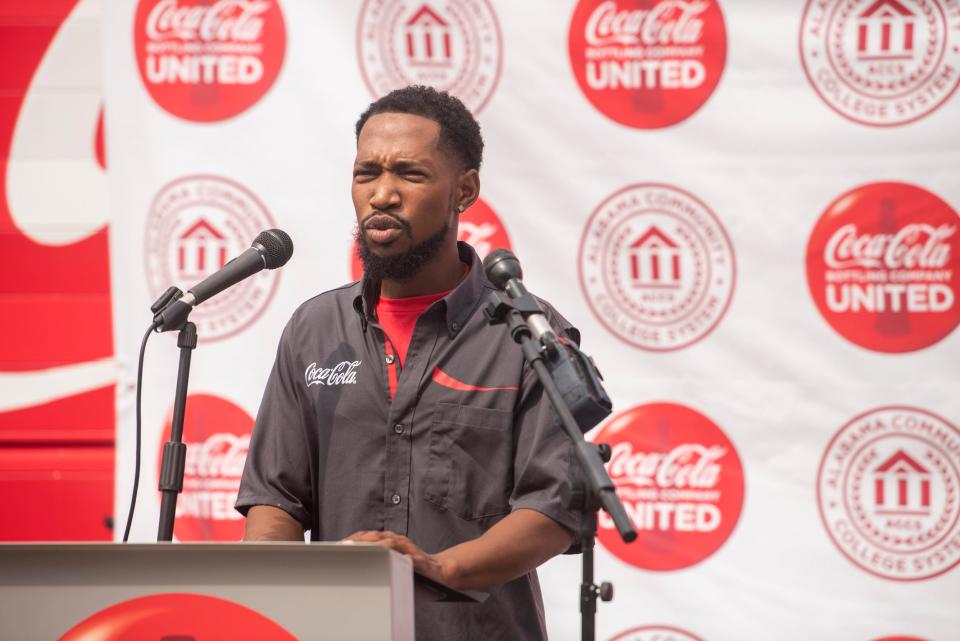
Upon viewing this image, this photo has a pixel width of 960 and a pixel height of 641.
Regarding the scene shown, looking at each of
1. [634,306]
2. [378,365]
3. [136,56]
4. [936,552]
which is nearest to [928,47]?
[634,306]

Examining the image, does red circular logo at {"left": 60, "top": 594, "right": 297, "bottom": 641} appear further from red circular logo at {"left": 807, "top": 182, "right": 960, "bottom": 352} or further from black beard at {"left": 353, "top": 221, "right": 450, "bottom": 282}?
red circular logo at {"left": 807, "top": 182, "right": 960, "bottom": 352}

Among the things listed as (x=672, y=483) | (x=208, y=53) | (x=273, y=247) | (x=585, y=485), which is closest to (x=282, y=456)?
(x=273, y=247)

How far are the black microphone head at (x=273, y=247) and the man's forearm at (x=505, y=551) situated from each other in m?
0.65

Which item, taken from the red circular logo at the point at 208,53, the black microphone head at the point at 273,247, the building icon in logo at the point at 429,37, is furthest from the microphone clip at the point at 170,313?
the building icon in logo at the point at 429,37

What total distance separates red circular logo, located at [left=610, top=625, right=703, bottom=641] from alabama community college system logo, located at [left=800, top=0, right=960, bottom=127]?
1579 mm

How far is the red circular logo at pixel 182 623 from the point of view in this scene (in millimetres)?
1428

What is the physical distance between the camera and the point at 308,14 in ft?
10.8

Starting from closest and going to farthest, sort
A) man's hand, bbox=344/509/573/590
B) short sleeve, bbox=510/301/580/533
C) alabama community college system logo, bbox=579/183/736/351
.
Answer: man's hand, bbox=344/509/573/590 < short sleeve, bbox=510/301/580/533 < alabama community college system logo, bbox=579/183/736/351

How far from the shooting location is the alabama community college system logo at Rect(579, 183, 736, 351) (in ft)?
10.5

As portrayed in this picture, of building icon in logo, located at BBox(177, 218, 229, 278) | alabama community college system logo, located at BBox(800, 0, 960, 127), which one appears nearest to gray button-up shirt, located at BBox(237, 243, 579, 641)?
building icon in logo, located at BBox(177, 218, 229, 278)

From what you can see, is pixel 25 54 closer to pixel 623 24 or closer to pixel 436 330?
pixel 623 24

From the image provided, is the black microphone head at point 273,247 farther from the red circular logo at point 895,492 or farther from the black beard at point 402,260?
the red circular logo at point 895,492

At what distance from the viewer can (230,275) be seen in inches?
79.4

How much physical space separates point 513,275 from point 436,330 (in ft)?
1.33
